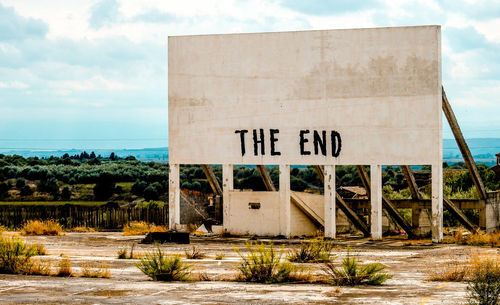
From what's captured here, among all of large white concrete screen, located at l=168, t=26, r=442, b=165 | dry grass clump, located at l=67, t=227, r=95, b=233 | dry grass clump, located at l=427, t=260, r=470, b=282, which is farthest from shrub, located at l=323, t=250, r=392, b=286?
dry grass clump, located at l=67, t=227, r=95, b=233

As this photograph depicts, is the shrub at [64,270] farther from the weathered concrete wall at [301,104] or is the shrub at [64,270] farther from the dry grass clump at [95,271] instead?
the weathered concrete wall at [301,104]

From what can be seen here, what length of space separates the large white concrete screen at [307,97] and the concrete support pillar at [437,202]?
0.44m

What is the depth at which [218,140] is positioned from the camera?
3319 cm

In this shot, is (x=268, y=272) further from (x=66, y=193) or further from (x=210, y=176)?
(x=66, y=193)

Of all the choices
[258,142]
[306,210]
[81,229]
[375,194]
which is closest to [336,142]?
Answer: [375,194]

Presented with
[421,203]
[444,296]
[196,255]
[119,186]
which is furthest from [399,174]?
[444,296]

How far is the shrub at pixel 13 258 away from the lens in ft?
67.2

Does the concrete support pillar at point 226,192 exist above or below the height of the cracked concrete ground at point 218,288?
above

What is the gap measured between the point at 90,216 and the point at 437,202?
17.0 meters

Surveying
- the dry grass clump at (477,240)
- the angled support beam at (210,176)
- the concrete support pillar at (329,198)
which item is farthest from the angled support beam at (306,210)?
the dry grass clump at (477,240)

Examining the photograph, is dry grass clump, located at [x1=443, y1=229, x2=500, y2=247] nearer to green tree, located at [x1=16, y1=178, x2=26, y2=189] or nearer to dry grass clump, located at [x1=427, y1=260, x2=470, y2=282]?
dry grass clump, located at [x1=427, y1=260, x2=470, y2=282]

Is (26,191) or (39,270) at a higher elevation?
(26,191)

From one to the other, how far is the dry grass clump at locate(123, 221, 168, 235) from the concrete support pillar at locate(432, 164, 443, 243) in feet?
36.8

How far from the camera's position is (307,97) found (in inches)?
1252
